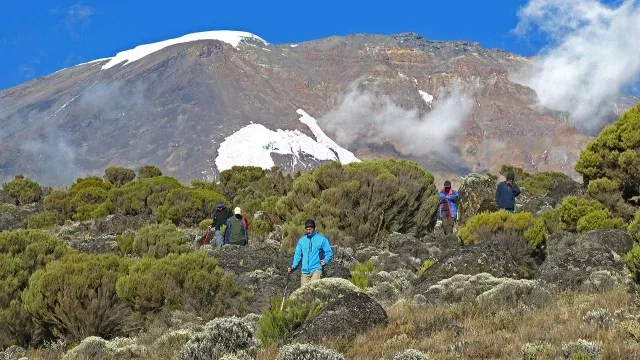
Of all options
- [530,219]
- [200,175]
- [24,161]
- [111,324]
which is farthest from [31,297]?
[24,161]

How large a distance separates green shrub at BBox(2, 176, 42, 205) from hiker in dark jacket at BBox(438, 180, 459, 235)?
106ft

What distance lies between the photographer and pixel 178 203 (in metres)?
30.8

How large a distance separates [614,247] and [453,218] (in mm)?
5182

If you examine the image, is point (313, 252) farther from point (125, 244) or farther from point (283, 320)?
point (125, 244)

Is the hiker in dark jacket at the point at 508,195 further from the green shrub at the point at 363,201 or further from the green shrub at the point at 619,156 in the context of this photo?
the green shrub at the point at 619,156

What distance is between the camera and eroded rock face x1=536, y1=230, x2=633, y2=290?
10.0 meters

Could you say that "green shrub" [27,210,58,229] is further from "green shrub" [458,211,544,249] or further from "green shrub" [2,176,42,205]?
"green shrub" [458,211,544,249]

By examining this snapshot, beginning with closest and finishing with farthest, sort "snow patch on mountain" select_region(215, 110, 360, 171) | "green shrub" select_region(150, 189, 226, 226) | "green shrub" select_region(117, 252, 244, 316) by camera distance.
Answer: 1. "green shrub" select_region(117, 252, 244, 316)
2. "green shrub" select_region(150, 189, 226, 226)
3. "snow patch on mountain" select_region(215, 110, 360, 171)

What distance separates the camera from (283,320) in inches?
309

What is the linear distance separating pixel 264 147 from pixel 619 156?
540ft

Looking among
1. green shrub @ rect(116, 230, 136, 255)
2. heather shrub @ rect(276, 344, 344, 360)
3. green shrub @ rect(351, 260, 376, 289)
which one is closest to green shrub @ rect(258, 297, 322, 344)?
heather shrub @ rect(276, 344, 344, 360)

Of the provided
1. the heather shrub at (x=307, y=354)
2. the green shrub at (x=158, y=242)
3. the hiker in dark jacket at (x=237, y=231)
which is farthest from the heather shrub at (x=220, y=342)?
the green shrub at (x=158, y=242)

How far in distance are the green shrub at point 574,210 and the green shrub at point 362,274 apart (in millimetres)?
6381

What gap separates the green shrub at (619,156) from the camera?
19016 millimetres
